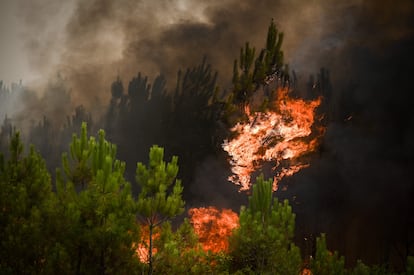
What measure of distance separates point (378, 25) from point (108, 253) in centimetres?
3099

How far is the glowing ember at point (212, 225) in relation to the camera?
29391 millimetres

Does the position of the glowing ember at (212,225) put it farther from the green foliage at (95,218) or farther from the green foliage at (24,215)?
the green foliage at (24,215)

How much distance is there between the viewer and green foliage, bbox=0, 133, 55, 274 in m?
9.50

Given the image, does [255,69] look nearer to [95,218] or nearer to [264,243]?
[264,243]

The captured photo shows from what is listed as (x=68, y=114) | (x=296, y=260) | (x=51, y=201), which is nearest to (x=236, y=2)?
(x=68, y=114)

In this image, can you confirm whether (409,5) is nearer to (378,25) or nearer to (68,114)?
(378,25)

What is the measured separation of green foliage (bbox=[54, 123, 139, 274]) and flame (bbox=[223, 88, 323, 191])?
21.5 meters

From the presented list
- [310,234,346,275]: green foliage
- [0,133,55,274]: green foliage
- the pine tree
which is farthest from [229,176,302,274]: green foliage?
[0,133,55,274]: green foliage

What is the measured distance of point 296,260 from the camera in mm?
13844

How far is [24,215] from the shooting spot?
990cm

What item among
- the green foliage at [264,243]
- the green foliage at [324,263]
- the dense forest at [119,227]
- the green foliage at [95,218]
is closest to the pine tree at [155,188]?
the dense forest at [119,227]

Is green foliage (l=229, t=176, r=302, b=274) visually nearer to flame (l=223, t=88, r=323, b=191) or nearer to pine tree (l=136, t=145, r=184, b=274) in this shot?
pine tree (l=136, t=145, r=184, b=274)

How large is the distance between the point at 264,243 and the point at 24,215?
8007 millimetres

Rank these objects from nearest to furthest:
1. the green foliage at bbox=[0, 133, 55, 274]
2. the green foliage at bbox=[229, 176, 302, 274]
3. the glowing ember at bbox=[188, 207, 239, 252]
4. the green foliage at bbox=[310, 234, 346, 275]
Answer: the green foliage at bbox=[0, 133, 55, 274]
the green foliage at bbox=[229, 176, 302, 274]
the green foliage at bbox=[310, 234, 346, 275]
the glowing ember at bbox=[188, 207, 239, 252]
